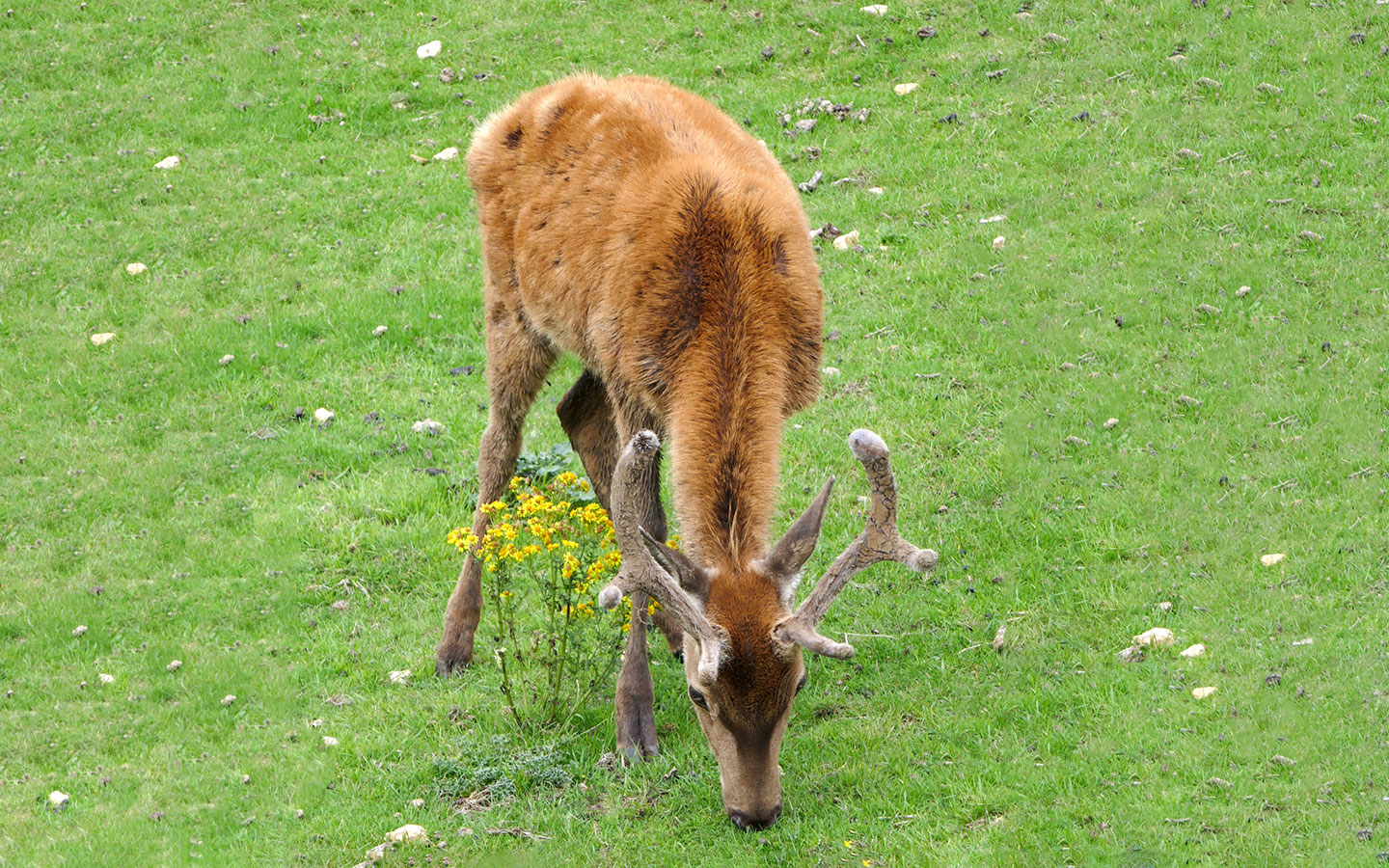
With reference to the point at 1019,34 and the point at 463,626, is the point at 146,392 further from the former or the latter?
the point at 1019,34

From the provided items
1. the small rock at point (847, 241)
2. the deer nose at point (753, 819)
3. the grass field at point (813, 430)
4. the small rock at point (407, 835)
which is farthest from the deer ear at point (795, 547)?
the small rock at point (847, 241)

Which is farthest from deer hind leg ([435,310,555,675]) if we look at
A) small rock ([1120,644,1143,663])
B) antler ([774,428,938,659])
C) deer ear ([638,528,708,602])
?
small rock ([1120,644,1143,663])

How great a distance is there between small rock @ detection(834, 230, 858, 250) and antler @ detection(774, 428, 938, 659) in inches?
237

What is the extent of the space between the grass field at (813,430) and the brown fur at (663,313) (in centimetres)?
94

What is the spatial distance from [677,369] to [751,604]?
1.29 meters

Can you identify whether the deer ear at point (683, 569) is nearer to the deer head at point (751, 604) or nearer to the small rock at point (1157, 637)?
the deer head at point (751, 604)

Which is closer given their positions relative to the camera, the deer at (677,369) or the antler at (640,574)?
the antler at (640,574)

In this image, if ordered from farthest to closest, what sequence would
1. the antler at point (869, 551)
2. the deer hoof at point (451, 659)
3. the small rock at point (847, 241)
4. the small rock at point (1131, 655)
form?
1. the small rock at point (847, 241)
2. the deer hoof at point (451, 659)
3. the small rock at point (1131, 655)
4. the antler at point (869, 551)

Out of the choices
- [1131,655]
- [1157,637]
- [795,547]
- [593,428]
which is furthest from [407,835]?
[1157,637]

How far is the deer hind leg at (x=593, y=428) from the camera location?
28.6 ft

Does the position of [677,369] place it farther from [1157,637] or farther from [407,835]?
[1157,637]

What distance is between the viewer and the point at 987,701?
7211mm

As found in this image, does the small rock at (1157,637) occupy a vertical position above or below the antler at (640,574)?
below

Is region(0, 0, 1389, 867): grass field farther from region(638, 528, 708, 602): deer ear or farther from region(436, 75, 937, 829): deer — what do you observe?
region(638, 528, 708, 602): deer ear
